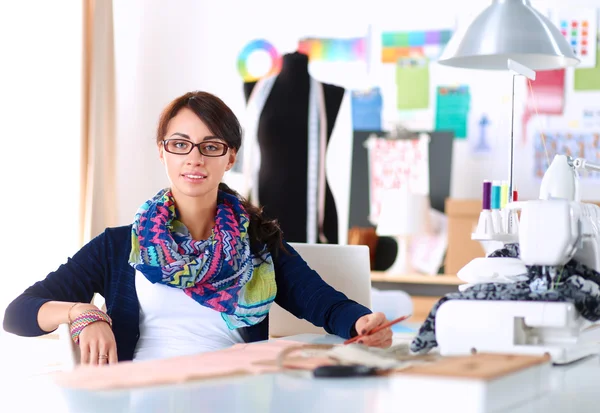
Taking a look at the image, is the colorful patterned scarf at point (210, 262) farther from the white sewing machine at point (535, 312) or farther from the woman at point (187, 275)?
the white sewing machine at point (535, 312)

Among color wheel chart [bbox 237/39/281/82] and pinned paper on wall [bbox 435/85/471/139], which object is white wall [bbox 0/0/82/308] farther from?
pinned paper on wall [bbox 435/85/471/139]

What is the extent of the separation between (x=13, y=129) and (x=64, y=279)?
2792 millimetres

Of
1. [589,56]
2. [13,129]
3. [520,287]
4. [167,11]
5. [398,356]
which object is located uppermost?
[167,11]

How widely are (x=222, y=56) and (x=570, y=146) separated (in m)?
2.21

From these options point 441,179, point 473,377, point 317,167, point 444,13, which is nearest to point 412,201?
point 441,179

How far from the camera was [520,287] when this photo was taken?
1557 mm

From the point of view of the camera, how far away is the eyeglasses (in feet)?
6.82

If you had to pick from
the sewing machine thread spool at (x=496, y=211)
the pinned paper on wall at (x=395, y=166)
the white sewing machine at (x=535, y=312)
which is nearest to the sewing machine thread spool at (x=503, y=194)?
the sewing machine thread spool at (x=496, y=211)

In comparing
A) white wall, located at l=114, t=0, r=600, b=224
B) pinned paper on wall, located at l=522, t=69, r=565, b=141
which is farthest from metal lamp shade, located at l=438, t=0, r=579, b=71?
white wall, located at l=114, t=0, r=600, b=224

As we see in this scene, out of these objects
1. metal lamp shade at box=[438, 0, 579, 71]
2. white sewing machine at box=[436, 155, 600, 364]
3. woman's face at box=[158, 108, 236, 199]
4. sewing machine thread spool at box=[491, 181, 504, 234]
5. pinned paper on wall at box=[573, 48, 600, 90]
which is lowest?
white sewing machine at box=[436, 155, 600, 364]

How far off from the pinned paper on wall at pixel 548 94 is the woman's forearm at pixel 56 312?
343cm

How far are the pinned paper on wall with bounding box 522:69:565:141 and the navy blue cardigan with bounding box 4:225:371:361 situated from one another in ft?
9.42

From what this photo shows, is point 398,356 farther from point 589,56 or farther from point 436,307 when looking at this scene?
point 589,56

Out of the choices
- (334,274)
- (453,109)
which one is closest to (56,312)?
(334,274)
